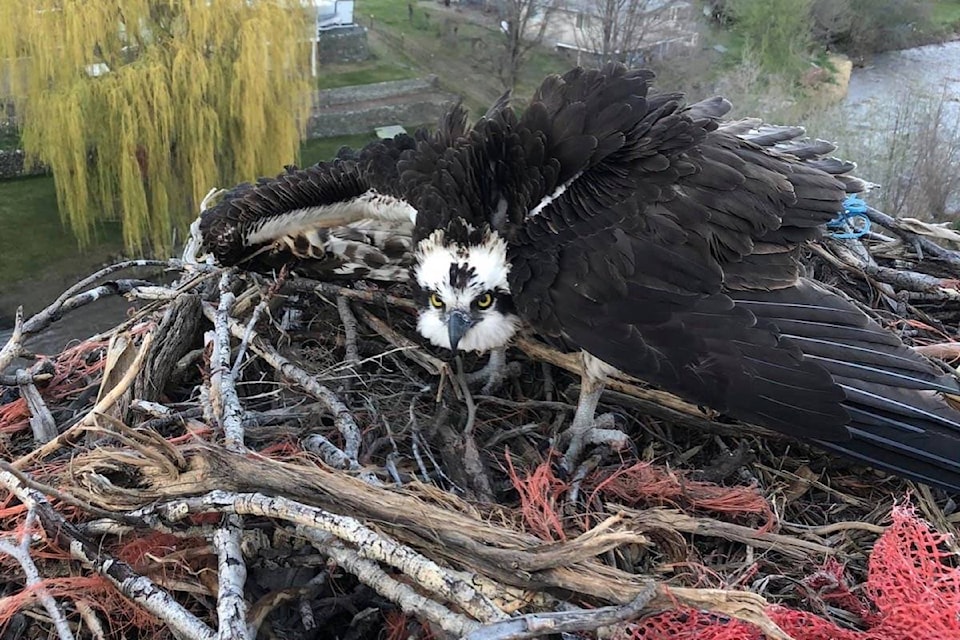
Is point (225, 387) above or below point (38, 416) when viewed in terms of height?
above

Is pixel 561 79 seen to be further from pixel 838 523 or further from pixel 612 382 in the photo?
pixel 838 523

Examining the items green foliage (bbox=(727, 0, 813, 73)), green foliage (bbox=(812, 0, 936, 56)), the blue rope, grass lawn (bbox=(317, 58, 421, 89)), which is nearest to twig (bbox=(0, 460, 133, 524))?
the blue rope

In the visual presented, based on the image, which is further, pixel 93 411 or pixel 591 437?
pixel 591 437

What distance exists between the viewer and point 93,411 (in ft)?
7.79

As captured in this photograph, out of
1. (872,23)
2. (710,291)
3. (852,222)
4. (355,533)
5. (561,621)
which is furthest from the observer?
(872,23)

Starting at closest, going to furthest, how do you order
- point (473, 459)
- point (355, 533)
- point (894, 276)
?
1. point (355, 533)
2. point (473, 459)
3. point (894, 276)

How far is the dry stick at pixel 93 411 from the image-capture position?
2.48 metres

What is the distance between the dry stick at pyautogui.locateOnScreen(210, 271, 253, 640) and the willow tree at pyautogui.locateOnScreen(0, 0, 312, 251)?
7.53m

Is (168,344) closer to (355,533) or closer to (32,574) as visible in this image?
(32,574)

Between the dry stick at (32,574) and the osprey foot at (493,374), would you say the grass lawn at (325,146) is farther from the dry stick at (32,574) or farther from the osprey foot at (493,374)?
the dry stick at (32,574)

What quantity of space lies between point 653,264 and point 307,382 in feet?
4.11

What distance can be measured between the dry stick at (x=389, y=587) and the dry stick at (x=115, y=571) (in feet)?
1.12

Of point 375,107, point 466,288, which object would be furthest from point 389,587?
point 375,107

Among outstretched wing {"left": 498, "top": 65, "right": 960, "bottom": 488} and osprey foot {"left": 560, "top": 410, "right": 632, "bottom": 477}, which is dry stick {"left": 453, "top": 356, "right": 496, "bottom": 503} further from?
outstretched wing {"left": 498, "top": 65, "right": 960, "bottom": 488}
